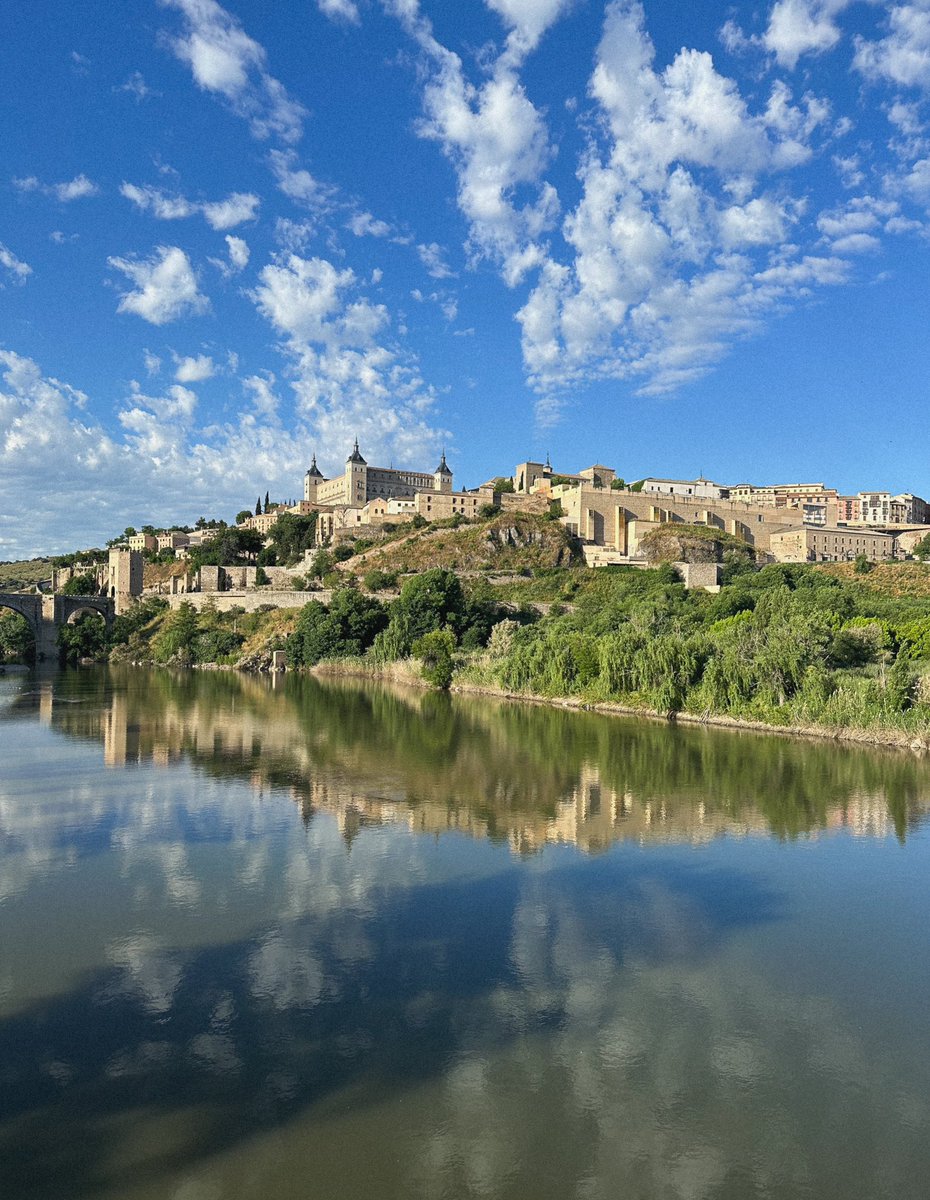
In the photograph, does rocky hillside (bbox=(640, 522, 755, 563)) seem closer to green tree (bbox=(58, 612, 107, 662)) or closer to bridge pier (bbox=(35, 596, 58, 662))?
green tree (bbox=(58, 612, 107, 662))

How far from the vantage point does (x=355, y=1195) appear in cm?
524

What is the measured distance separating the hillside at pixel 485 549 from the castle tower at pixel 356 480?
2551cm

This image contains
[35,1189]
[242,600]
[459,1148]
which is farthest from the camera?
[242,600]

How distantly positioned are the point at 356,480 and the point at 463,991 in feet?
306

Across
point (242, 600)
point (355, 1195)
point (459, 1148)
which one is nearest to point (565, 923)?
point (459, 1148)

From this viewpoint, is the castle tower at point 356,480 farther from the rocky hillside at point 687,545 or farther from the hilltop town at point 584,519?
the rocky hillside at point 687,545

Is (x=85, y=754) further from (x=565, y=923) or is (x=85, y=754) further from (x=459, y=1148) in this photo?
(x=459, y=1148)

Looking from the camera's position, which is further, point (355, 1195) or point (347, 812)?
point (347, 812)

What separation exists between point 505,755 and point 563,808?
5740mm

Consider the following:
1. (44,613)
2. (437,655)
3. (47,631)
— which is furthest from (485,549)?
(44,613)

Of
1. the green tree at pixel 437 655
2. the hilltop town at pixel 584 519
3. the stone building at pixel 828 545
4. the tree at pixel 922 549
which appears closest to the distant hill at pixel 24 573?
the hilltop town at pixel 584 519

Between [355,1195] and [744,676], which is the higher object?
[744,676]

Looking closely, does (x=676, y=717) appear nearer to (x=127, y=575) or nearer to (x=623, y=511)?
(x=623, y=511)

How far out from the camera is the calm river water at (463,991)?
5598 millimetres
